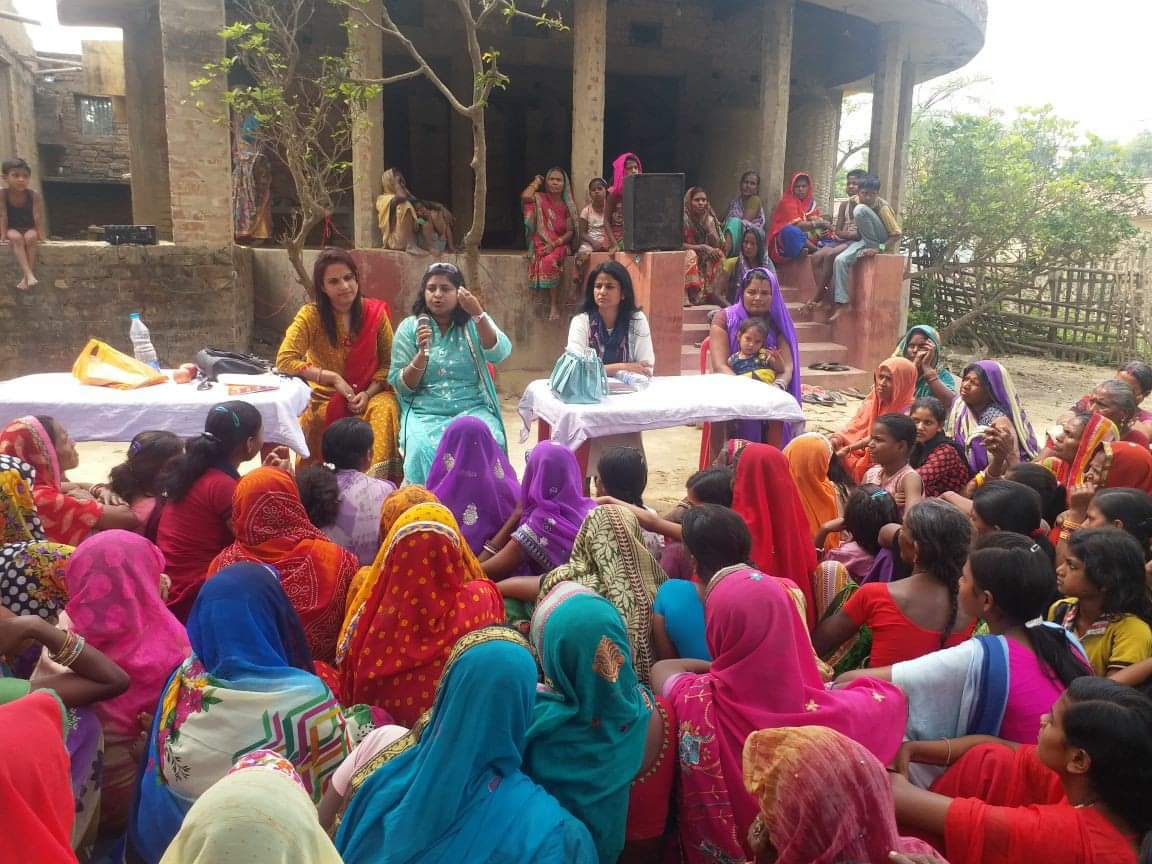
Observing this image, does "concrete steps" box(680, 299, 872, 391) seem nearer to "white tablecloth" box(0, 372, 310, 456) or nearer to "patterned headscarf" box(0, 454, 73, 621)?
"white tablecloth" box(0, 372, 310, 456)

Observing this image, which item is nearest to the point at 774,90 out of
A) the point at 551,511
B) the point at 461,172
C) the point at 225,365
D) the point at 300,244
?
the point at 461,172

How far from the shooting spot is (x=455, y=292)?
15.5ft

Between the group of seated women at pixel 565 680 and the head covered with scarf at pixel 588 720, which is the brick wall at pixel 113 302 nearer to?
the group of seated women at pixel 565 680

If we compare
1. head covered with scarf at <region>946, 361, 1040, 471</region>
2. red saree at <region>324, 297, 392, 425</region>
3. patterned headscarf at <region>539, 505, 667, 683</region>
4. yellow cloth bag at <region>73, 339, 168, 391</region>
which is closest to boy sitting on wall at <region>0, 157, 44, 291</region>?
yellow cloth bag at <region>73, 339, 168, 391</region>

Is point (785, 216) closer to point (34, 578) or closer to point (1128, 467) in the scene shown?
point (1128, 467)

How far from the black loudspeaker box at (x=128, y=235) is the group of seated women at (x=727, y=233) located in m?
3.89

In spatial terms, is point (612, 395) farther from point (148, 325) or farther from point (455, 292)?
point (148, 325)

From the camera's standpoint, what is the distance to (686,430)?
8.00 m

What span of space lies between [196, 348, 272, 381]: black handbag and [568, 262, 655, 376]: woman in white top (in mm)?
1849

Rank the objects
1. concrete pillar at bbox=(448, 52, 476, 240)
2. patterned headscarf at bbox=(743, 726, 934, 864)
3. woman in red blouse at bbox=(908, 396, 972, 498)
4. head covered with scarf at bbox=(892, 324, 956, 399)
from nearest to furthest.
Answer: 1. patterned headscarf at bbox=(743, 726, 934, 864)
2. woman in red blouse at bbox=(908, 396, 972, 498)
3. head covered with scarf at bbox=(892, 324, 956, 399)
4. concrete pillar at bbox=(448, 52, 476, 240)

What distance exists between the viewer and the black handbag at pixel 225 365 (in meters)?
4.71

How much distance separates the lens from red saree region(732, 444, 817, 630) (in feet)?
9.93

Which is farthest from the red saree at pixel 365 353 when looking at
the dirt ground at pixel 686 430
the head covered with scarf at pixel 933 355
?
the head covered with scarf at pixel 933 355

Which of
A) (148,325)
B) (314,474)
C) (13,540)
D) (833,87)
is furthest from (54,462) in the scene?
(833,87)
